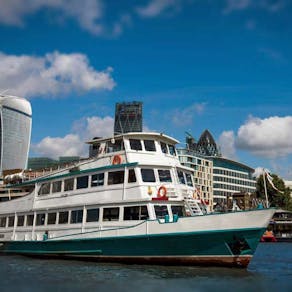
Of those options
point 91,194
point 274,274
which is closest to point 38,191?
point 91,194

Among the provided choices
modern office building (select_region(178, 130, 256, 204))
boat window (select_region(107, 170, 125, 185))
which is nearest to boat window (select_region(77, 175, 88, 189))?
boat window (select_region(107, 170, 125, 185))

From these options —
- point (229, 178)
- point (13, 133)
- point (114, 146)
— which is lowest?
point (114, 146)

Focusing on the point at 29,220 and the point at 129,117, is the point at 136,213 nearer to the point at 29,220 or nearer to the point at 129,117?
the point at 29,220

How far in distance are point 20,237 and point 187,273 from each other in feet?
46.0

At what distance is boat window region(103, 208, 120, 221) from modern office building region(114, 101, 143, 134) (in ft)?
462

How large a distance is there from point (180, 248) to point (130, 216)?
3.45 m

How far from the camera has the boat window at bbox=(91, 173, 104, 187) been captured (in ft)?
79.9

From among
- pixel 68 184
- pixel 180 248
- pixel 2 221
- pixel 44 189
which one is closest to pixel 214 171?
pixel 2 221

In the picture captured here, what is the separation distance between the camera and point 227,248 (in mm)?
20266

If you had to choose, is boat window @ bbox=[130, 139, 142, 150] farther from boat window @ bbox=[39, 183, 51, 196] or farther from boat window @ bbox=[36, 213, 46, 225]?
boat window @ bbox=[36, 213, 46, 225]

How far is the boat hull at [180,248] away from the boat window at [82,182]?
332cm

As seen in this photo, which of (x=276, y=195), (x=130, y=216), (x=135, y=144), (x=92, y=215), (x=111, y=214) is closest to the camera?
(x=130, y=216)

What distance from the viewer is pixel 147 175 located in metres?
23.4

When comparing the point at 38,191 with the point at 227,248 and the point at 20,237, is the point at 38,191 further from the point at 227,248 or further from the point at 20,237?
the point at 227,248
